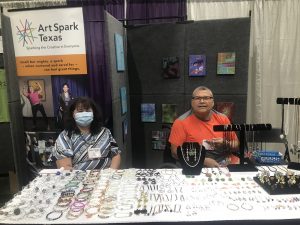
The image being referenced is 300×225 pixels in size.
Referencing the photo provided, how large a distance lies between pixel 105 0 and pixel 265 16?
2114 mm

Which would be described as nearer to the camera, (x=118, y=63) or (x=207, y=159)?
(x=207, y=159)

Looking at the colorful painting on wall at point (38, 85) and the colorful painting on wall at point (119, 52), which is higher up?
the colorful painting on wall at point (119, 52)

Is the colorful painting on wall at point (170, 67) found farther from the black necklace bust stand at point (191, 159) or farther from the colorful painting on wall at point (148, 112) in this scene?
the black necklace bust stand at point (191, 159)

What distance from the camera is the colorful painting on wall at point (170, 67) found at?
330 cm

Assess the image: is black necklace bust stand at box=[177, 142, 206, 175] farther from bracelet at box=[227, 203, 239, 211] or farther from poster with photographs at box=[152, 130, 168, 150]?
poster with photographs at box=[152, 130, 168, 150]

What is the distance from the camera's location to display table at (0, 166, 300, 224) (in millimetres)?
1298

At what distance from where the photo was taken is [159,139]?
354 cm

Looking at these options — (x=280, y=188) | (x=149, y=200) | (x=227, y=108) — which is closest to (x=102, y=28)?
(x=227, y=108)

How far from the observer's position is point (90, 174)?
185cm

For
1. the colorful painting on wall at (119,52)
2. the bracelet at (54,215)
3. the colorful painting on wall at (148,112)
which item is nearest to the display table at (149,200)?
the bracelet at (54,215)

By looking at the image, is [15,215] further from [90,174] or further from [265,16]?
[265,16]

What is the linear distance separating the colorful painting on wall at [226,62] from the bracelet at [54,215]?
2.44 metres

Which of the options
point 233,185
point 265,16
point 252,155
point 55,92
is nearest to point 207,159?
point 252,155

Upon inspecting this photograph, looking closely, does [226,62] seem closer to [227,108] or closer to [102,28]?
[227,108]
